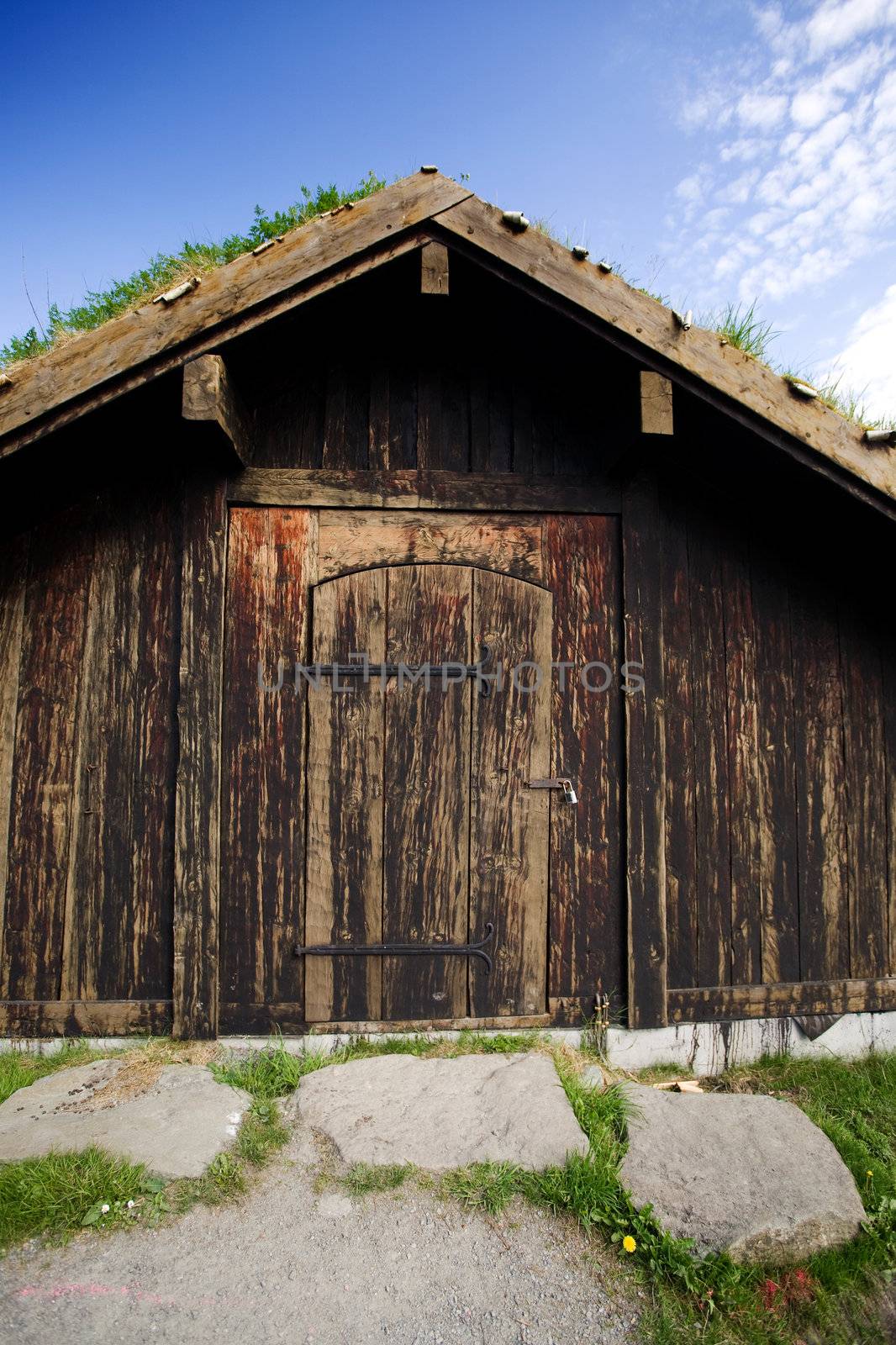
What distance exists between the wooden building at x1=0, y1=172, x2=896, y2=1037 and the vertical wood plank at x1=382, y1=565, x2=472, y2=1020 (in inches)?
0.5

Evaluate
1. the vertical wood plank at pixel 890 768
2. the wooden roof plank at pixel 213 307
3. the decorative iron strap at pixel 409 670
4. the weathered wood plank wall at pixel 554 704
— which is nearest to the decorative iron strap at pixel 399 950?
the weathered wood plank wall at pixel 554 704

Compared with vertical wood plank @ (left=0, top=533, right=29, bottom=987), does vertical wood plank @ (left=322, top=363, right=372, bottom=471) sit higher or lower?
higher

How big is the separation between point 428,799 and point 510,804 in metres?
0.38

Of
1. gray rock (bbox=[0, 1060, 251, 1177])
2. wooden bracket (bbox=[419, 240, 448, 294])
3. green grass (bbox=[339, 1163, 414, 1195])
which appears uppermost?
wooden bracket (bbox=[419, 240, 448, 294])

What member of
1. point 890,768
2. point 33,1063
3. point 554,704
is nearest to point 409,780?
point 554,704

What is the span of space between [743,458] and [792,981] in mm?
2537

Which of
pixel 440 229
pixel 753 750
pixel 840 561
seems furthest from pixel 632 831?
pixel 440 229

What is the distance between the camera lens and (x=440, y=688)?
10.7ft

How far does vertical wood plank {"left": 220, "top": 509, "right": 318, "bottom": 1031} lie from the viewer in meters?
3.11

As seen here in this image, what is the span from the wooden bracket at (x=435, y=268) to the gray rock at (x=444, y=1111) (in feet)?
10.3

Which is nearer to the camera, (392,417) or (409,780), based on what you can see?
(409,780)

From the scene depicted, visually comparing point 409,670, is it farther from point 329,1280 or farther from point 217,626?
point 329,1280

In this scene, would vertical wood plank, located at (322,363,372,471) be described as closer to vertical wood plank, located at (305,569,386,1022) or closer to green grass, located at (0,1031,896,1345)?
vertical wood plank, located at (305,569,386,1022)

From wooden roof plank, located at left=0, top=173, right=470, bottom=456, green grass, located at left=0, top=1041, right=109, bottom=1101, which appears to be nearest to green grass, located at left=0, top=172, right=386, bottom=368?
wooden roof plank, located at left=0, top=173, right=470, bottom=456
